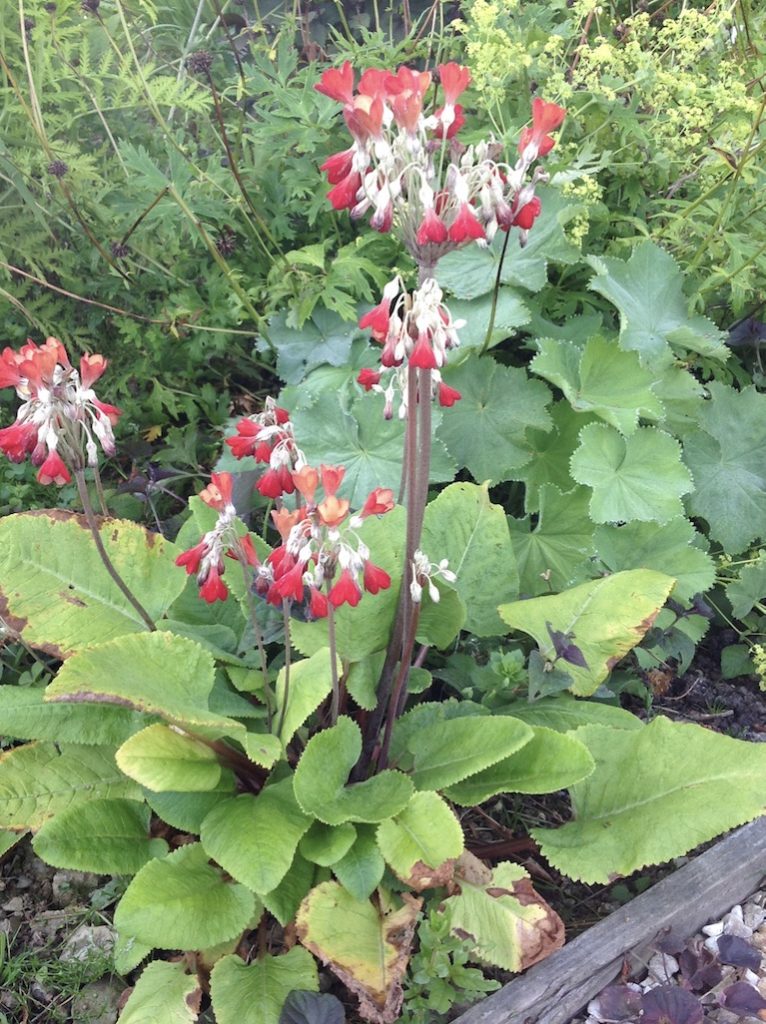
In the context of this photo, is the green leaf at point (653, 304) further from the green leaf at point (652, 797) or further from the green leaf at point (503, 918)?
the green leaf at point (503, 918)

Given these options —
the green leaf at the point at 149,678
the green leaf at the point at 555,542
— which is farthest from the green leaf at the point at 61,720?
the green leaf at the point at 555,542

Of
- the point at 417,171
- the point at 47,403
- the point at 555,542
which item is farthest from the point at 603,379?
the point at 47,403

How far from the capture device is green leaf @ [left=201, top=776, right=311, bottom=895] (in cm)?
138

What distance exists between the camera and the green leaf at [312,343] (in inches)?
95.0

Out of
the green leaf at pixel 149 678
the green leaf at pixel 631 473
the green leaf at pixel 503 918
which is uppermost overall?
the green leaf at pixel 149 678

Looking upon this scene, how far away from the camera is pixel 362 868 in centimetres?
151

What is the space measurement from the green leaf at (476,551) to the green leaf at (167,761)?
66 cm

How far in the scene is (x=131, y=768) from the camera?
4.58ft

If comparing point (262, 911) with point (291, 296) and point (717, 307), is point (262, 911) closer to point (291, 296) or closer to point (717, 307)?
point (291, 296)

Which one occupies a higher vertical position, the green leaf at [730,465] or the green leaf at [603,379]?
the green leaf at [603,379]

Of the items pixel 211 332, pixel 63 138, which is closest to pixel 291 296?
pixel 211 332

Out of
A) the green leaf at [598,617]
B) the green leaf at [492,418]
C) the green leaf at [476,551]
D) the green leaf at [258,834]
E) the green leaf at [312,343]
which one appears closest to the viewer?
the green leaf at [258,834]

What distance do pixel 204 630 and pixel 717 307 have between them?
5.80 feet

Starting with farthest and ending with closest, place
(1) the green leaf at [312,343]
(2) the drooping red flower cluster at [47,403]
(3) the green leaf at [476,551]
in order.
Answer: (1) the green leaf at [312,343] < (3) the green leaf at [476,551] < (2) the drooping red flower cluster at [47,403]
